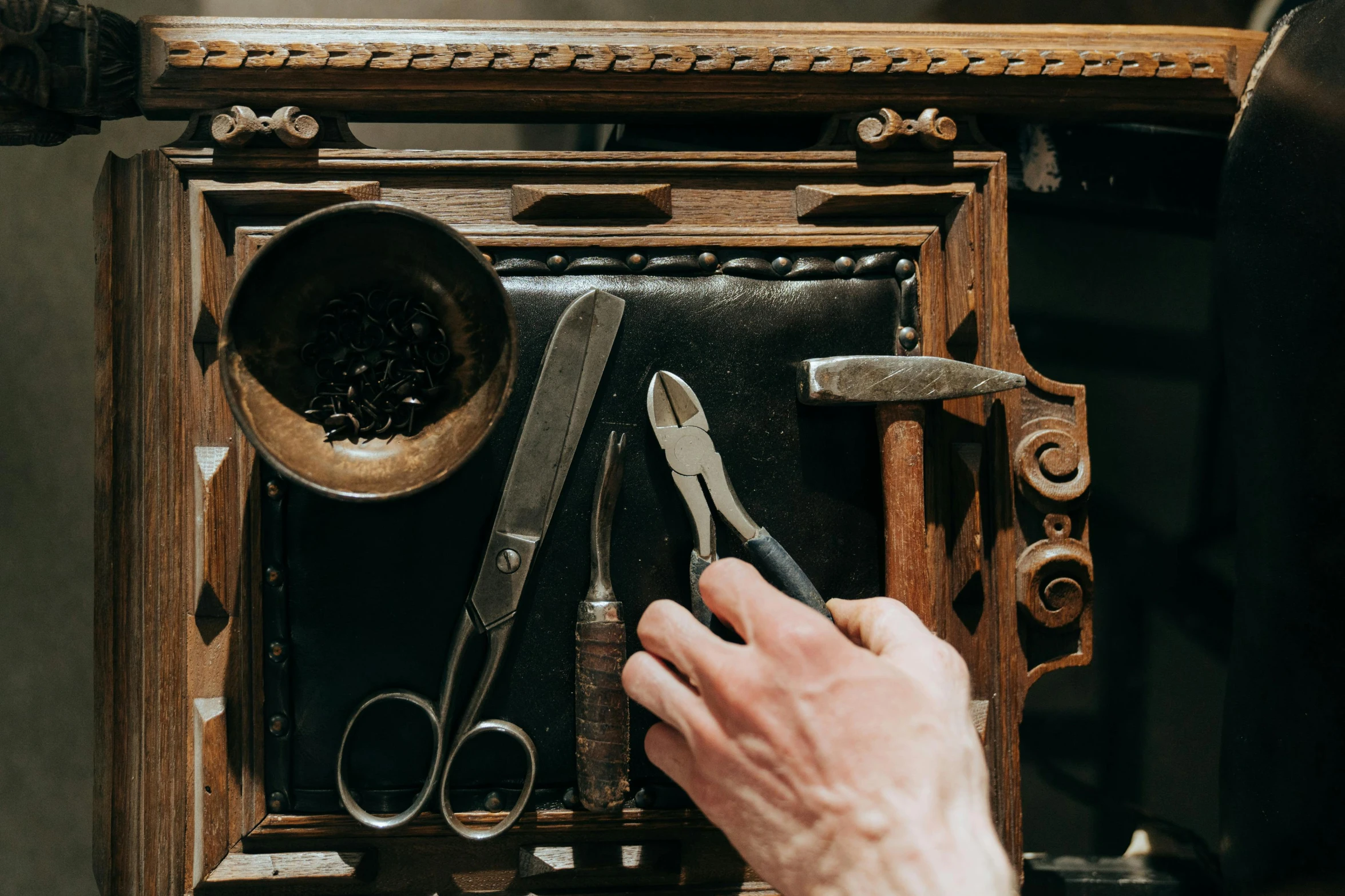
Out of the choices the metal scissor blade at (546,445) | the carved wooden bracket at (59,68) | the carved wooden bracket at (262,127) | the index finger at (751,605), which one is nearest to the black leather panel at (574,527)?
the metal scissor blade at (546,445)

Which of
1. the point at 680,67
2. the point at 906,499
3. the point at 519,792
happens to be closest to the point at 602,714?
the point at 519,792

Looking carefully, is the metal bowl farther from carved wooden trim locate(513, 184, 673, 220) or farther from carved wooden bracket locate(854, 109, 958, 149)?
carved wooden bracket locate(854, 109, 958, 149)

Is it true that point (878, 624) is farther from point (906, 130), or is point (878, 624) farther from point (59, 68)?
point (59, 68)

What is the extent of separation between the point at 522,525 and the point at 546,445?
8cm

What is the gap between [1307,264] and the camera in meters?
0.84

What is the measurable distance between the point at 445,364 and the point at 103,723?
0.53 metres

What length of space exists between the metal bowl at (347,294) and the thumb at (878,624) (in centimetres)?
37

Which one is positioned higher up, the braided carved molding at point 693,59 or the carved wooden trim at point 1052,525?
the braided carved molding at point 693,59

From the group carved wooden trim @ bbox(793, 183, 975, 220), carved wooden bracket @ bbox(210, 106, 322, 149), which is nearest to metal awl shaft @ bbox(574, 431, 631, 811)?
carved wooden trim @ bbox(793, 183, 975, 220)

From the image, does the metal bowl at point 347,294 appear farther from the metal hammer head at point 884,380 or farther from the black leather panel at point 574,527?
the metal hammer head at point 884,380

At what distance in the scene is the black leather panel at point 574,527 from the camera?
2.73 ft

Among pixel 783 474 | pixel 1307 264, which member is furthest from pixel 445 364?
pixel 1307 264

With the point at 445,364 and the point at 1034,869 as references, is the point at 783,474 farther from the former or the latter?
the point at 1034,869

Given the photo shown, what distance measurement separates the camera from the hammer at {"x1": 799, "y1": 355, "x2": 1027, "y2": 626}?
2.70 feet
